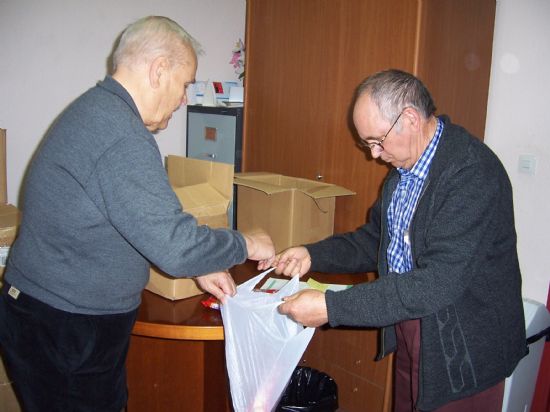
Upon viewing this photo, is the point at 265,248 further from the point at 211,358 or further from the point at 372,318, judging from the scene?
the point at 211,358

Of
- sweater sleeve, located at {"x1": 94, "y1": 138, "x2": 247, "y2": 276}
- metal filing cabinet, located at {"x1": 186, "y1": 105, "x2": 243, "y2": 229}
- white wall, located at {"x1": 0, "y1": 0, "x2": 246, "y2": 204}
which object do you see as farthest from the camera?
metal filing cabinet, located at {"x1": 186, "y1": 105, "x2": 243, "y2": 229}

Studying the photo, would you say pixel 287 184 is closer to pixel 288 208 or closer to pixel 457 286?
pixel 288 208

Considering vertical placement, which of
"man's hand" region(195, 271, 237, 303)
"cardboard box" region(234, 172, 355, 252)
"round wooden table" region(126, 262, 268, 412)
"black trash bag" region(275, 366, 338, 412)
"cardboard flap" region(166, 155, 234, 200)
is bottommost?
"black trash bag" region(275, 366, 338, 412)

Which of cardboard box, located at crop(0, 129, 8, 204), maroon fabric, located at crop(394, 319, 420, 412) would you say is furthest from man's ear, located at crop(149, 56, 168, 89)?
cardboard box, located at crop(0, 129, 8, 204)

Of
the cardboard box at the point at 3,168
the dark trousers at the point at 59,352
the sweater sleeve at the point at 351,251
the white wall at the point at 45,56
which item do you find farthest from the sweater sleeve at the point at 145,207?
the white wall at the point at 45,56

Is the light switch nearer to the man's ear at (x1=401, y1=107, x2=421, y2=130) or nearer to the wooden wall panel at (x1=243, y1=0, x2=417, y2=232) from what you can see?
the wooden wall panel at (x1=243, y1=0, x2=417, y2=232)

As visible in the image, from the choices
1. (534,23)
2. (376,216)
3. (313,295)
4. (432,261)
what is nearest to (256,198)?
(376,216)

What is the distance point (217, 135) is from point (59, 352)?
5.44 ft

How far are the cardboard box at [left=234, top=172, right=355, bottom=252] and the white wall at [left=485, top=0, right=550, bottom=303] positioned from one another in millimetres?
841

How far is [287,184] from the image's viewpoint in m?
2.17

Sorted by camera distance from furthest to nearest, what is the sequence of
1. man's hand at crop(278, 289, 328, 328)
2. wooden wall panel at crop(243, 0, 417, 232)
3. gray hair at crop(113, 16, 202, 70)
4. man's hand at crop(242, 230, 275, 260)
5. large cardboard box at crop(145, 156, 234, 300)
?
wooden wall panel at crop(243, 0, 417, 232) → large cardboard box at crop(145, 156, 234, 300) → man's hand at crop(242, 230, 275, 260) → man's hand at crop(278, 289, 328, 328) → gray hair at crop(113, 16, 202, 70)

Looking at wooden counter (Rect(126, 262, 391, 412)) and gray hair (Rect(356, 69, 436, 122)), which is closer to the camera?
gray hair (Rect(356, 69, 436, 122))

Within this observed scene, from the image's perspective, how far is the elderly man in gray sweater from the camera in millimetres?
993

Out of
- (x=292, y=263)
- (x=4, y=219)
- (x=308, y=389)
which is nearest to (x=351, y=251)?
(x=292, y=263)
